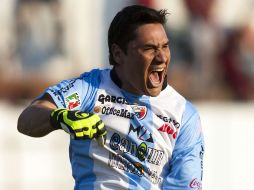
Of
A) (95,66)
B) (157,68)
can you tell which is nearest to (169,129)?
(157,68)

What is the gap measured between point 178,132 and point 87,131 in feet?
2.80

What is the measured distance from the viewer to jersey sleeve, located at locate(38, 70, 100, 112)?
596cm

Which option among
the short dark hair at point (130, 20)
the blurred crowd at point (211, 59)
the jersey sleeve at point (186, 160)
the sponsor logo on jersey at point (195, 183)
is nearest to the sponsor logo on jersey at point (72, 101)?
the short dark hair at point (130, 20)

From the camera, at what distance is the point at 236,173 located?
41.5 ft

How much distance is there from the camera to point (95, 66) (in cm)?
1266

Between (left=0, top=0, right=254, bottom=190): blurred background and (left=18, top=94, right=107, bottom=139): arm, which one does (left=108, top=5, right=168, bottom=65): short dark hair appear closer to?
(left=18, top=94, right=107, bottom=139): arm

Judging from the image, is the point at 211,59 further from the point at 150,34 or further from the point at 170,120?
the point at 150,34

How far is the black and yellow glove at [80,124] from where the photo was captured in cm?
545

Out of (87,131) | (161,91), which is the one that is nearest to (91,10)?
(161,91)

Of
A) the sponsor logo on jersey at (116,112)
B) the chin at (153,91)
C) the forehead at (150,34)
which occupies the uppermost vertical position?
the forehead at (150,34)

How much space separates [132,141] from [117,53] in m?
0.54

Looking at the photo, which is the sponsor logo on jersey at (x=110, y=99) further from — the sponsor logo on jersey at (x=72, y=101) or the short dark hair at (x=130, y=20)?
the short dark hair at (x=130, y=20)

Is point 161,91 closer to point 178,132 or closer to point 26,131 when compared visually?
point 178,132

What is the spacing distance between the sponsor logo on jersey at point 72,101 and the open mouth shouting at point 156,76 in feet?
1.43
